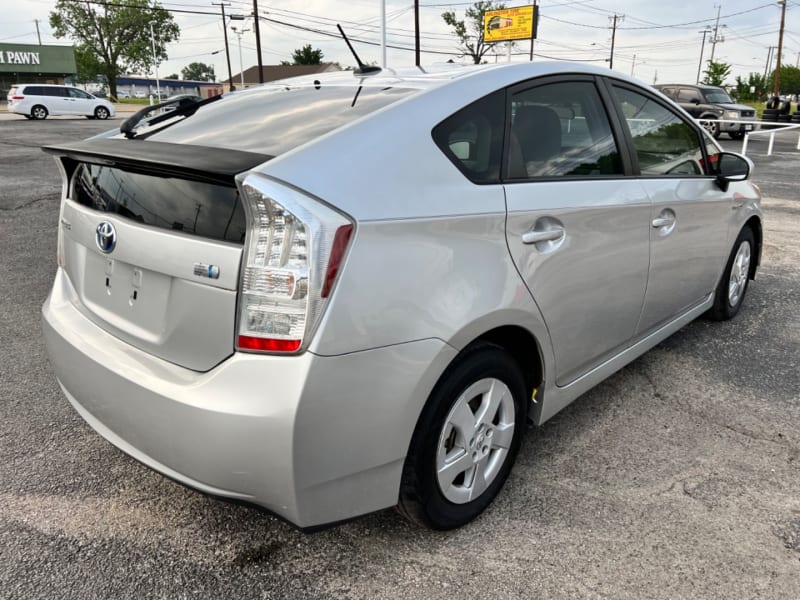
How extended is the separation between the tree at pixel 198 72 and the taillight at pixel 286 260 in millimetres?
148512

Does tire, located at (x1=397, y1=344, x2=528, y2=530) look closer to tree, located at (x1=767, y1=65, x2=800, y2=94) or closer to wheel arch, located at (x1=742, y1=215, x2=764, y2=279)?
wheel arch, located at (x1=742, y1=215, x2=764, y2=279)

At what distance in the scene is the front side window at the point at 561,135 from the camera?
235cm

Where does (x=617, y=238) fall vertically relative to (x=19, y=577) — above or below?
above

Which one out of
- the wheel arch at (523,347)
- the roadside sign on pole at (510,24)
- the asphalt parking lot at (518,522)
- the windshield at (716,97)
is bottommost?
the asphalt parking lot at (518,522)

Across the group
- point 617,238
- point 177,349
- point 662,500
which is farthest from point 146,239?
point 662,500

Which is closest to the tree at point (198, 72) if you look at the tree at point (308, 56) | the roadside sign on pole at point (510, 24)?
the tree at point (308, 56)

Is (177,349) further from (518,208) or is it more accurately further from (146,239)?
(518,208)

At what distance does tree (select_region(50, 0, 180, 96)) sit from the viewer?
63.1m

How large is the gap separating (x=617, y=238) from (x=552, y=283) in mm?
522

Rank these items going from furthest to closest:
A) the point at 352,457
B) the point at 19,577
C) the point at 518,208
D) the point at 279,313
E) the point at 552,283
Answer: the point at 552,283 < the point at 518,208 < the point at 19,577 < the point at 352,457 < the point at 279,313

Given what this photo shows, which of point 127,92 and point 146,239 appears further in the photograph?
point 127,92

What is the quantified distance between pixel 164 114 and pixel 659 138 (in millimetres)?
2376

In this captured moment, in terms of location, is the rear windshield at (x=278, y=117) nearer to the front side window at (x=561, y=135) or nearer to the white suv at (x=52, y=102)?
the front side window at (x=561, y=135)

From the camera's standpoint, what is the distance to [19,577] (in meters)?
2.03
